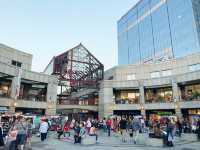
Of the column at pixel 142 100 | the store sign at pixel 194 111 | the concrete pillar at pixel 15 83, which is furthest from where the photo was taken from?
the column at pixel 142 100

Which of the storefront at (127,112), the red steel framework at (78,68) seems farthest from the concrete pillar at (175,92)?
the red steel framework at (78,68)

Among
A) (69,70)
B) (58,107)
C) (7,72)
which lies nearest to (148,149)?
(7,72)

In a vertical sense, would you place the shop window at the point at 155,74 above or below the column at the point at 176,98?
above

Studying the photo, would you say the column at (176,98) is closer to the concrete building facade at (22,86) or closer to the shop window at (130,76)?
the shop window at (130,76)

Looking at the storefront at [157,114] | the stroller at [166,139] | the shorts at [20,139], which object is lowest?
the stroller at [166,139]

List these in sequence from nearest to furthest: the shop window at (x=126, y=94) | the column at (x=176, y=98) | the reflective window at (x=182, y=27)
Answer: the column at (x=176, y=98) < the shop window at (x=126, y=94) < the reflective window at (x=182, y=27)

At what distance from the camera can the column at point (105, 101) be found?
38.2 meters

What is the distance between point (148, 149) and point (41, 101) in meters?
24.9

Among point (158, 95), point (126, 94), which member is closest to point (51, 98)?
point (126, 94)

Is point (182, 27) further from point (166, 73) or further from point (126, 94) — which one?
point (126, 94)

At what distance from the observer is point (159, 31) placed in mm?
81188

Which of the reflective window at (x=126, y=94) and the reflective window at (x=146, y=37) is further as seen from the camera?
the reflective window at (x=146, y=37)

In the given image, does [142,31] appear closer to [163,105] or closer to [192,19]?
[192,19]

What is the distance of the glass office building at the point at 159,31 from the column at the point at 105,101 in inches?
1227
